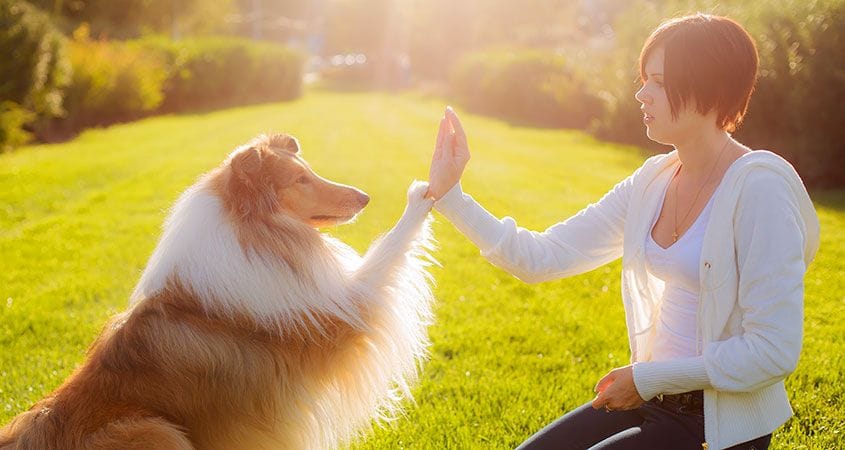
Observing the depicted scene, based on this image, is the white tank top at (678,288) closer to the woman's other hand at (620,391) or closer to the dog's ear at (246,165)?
the woman's other hand at (620,391)

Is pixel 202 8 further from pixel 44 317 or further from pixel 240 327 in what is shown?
pixel 240 327

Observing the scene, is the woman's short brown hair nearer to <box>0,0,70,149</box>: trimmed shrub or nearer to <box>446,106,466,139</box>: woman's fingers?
<box>446,106,466,139</box>: woman's fingers

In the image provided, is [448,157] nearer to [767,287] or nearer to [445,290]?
[767,287]

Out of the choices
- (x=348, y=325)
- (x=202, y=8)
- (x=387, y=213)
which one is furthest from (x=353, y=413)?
(x=202, y=8)

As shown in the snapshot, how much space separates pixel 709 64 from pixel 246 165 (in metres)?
1.94

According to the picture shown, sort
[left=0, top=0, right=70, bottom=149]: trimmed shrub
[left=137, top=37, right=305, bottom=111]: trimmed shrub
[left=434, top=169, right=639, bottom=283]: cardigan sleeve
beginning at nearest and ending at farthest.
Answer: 1. [left=434, top=169, right=639, bottom=283]: cardigan sleeve
2. [left=0, top=0, right=70, bottom=149]: trimmed shrub
3. [left=137, top=37, right=305, bottom=111]: trimmed shrub

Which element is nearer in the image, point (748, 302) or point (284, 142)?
point (748, 302)

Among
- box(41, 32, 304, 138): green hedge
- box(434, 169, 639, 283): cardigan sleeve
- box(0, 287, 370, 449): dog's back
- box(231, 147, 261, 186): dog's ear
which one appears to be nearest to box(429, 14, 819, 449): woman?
box(434, 169, 639, 283): cardigan sleeve

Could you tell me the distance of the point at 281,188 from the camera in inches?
139

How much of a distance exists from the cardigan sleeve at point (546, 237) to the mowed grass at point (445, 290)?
116cm

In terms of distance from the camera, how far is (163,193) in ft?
35.8

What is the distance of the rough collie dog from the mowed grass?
0.87m

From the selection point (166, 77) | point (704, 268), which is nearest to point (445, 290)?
point (704, 268)

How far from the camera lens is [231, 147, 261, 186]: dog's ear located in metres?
3.27
